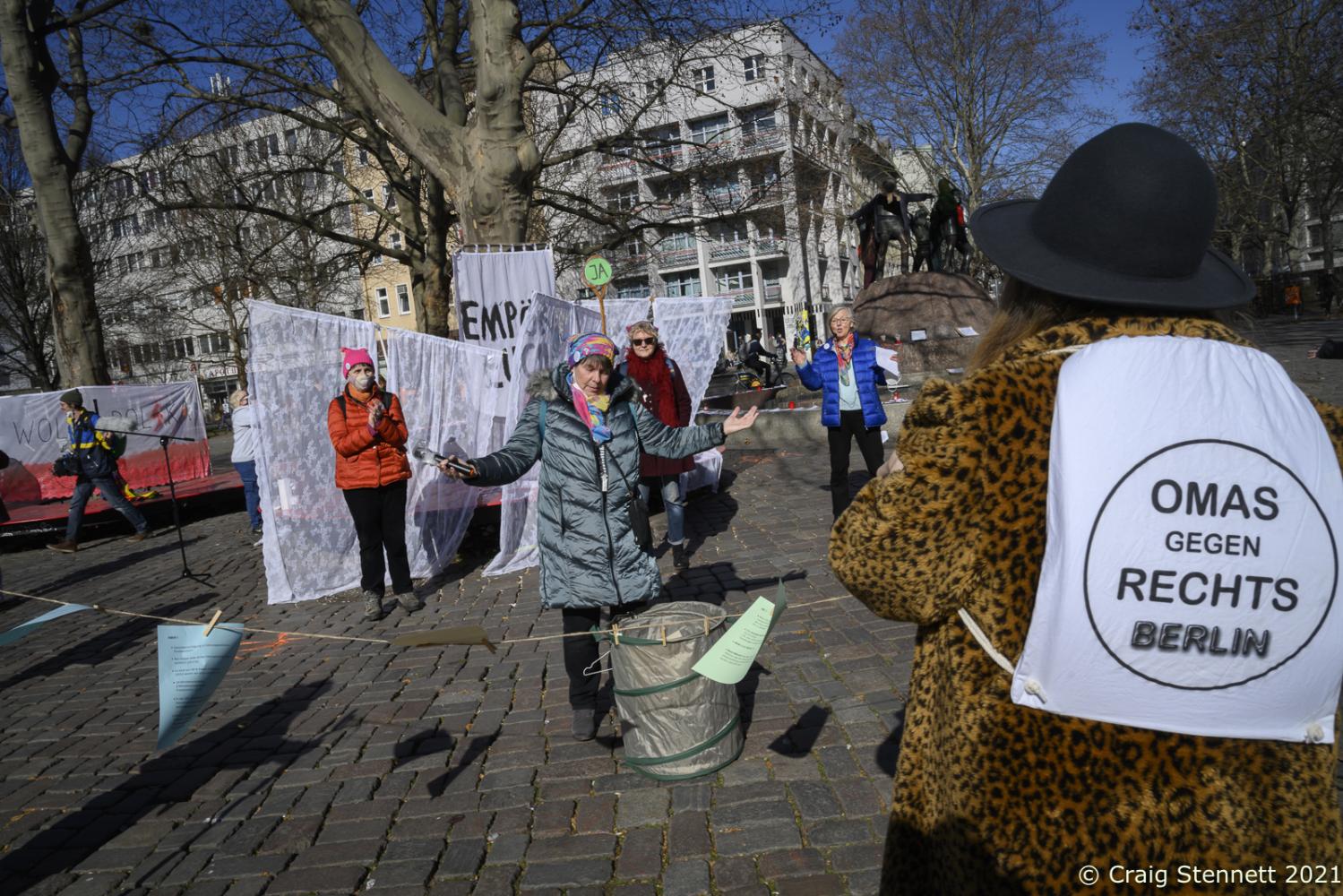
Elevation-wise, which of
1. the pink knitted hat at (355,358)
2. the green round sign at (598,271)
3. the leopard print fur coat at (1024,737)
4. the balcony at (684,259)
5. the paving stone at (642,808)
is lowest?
the paving stone at (642,808)

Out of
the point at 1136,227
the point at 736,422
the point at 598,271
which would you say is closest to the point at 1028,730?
the point at 1136,227

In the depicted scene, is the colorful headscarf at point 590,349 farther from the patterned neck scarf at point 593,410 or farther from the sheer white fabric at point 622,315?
the sheer white fabric at point 622,315

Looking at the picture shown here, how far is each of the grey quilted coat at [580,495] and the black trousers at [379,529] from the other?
2652 mm

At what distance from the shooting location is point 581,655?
3.81m

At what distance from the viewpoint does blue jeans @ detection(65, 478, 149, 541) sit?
10602 millimetres

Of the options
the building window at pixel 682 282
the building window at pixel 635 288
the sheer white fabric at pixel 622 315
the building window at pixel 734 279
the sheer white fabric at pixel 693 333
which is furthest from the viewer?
the building window at pixel 682 282

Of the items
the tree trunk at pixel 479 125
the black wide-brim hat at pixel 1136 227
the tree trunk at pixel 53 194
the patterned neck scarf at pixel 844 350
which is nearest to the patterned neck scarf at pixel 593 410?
the black wide-brim hat at pixel 1136 227

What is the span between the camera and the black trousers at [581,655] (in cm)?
381

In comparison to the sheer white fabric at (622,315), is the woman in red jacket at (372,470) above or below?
below

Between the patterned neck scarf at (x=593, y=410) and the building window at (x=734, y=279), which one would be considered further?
the building window at (x=734, y=279)

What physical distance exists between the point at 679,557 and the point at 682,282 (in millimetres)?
52775

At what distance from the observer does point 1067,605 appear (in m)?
1.20

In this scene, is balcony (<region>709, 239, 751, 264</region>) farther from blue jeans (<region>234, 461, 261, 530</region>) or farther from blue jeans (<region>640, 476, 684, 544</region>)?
blue jeans (<region>640, 476, 684, 544</region>)

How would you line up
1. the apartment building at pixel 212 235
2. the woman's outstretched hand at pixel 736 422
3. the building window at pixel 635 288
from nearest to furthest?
1. the woman's outstretched hand at pixel 736 422
2. the apartment building at pixel 212 235
3. the building window at pixel 635 288
